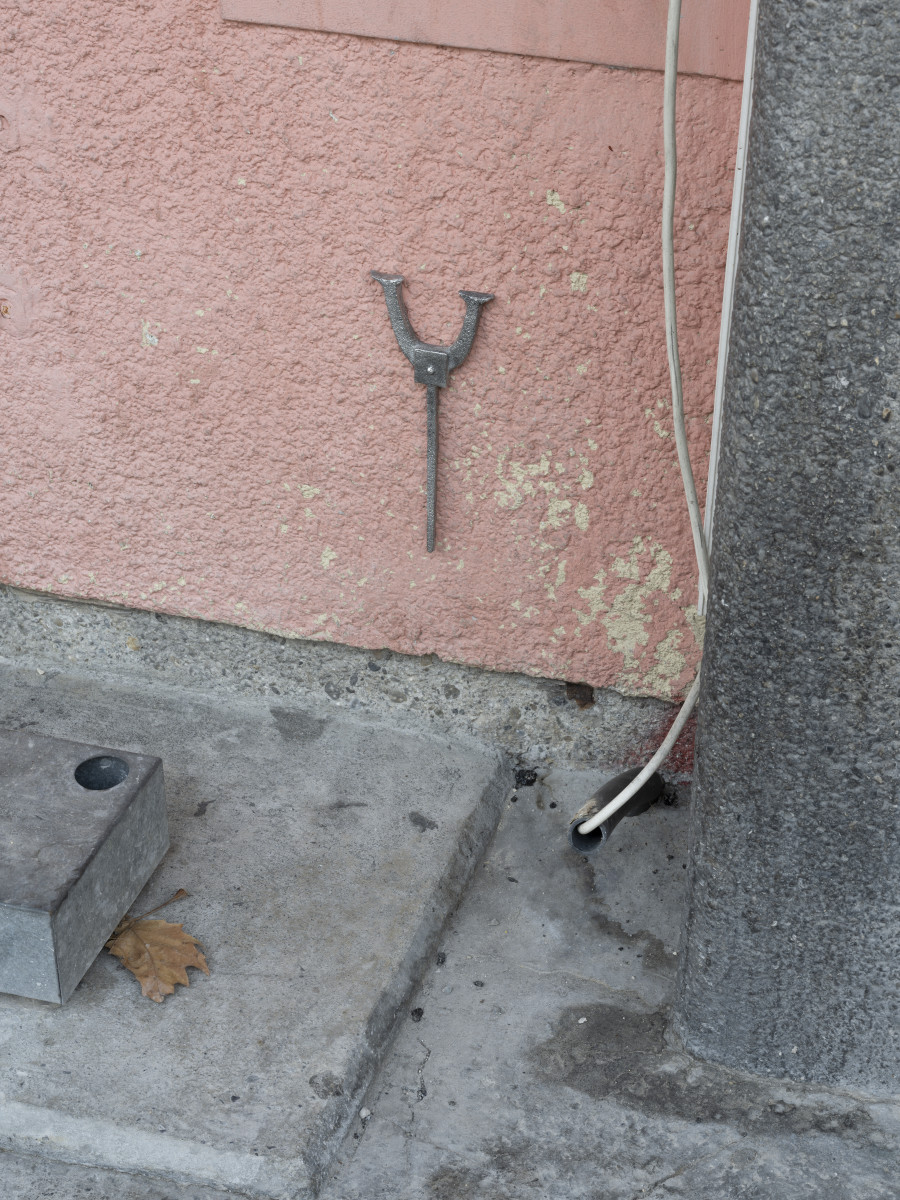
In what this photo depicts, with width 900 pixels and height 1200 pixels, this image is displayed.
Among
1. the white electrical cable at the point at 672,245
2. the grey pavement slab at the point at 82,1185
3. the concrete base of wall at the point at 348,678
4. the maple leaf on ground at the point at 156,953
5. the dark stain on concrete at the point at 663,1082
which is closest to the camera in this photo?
the white electrical cable at the point at 672,245

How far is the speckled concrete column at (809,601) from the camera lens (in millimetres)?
1367

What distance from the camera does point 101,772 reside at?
7.11ft

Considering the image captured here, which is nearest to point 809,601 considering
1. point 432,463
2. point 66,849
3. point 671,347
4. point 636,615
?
point 671,347

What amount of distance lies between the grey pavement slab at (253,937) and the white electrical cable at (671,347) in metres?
0.39

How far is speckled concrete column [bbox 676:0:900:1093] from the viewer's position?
137 centimetres

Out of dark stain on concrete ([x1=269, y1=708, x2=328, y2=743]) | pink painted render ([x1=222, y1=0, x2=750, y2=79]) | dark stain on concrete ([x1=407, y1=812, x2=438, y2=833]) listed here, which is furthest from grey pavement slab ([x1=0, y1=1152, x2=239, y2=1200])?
pink painted render ([x1=222, y1=0, x2=750, y2=79])

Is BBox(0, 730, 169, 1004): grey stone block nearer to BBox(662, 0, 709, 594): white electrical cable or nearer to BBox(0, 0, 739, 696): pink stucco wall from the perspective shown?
BBox(0, 0, 739, 696): pink stucco wall

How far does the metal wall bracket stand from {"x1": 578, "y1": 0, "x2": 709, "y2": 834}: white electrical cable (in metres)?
0.38

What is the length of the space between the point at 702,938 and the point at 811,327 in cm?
94

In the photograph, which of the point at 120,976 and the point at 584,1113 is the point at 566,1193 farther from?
the point at 120,976

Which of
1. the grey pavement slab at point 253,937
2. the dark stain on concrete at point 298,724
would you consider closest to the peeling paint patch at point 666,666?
the grey pavement slab at point 253,937

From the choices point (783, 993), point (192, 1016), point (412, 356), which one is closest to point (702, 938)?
point (783, 993)

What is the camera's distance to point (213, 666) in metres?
2.74

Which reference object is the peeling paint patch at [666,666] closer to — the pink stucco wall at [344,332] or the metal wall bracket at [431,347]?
the pink stucco wall at [344,332]
